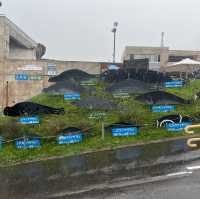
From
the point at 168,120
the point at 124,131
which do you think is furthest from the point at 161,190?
the point at 168,120

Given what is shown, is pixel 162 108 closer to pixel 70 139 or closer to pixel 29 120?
pixel 70 139

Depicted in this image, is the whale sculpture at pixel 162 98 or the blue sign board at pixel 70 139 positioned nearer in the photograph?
the blue sign board at pixel 70 139

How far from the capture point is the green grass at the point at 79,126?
1484 cm

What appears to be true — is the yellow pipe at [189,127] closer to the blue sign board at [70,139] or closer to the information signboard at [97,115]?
the information signboard at [97,115]

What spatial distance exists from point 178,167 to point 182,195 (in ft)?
8.46

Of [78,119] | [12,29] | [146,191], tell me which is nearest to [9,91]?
[12,29]

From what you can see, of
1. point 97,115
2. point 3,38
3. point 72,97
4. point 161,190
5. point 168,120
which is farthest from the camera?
point 3,38

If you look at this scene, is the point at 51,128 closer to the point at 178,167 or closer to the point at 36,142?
the point at 36,142

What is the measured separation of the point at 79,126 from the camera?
55.7ft

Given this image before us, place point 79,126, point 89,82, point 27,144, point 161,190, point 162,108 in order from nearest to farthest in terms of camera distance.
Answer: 1. point 161,190
2. point 27,144
3. point 79,126
4. point 162,108
5. point 89,82

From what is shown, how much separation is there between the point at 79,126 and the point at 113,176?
6.31m

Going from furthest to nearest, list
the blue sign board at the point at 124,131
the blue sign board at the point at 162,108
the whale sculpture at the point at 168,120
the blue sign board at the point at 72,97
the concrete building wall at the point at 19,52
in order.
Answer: the concrete building wall at the point at 19,52, the blue sign board at the point at 72,97, the blue sign board at the point at 162,108, the whale sculpture at the point at 168,120, the blue sign board at the point at 124,131

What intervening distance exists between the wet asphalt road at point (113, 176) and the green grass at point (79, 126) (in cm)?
102

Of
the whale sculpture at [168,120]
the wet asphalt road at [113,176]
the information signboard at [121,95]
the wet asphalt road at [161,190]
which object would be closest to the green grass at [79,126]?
the whale sculpture at [168,120]
